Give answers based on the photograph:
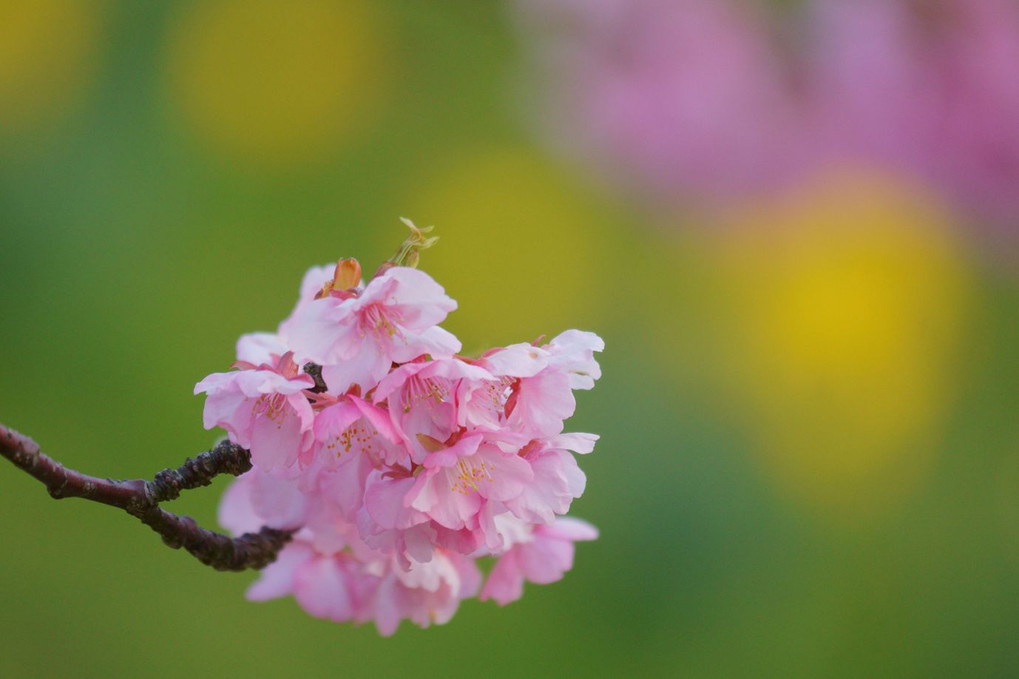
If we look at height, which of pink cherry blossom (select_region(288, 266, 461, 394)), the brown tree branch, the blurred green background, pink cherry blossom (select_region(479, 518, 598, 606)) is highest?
the blurred green background

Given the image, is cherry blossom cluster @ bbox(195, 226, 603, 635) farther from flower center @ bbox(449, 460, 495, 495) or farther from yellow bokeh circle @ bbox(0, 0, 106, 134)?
yellow bokeh circle @ bbox(0, 0, 106, 134)

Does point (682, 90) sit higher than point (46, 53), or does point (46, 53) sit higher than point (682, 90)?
point (682, 90)

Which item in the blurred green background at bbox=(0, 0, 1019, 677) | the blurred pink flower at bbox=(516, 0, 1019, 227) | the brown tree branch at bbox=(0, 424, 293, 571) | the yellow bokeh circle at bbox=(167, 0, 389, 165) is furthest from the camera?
the yellow bokeh circle at bbox=(167, 0, 389, 165)

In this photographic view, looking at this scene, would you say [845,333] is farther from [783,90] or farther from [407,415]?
[407,415]

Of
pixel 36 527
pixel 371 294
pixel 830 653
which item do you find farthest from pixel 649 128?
pixel 371 294

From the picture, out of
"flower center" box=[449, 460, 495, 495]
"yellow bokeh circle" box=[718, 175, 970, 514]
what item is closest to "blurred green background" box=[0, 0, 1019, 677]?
"yellow bokeh circle" box=[718, 175, 970, 514]

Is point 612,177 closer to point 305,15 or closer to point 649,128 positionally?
point 649,128

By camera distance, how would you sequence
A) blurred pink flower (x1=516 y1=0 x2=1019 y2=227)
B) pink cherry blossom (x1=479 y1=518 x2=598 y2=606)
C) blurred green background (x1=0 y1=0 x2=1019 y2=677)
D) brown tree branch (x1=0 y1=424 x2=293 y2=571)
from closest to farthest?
1. brown tree branch (x1=0 y1=424 x2=293 y2=571)
2. pink cherry blossom (x1=479 y1=518 x2=598 y2=606)
3. blurred green background (x1=0 y1=0 x2=1019 y2=677)
4. blurred pink flower (x1=516 y1=0 x2=1019 y2=227)

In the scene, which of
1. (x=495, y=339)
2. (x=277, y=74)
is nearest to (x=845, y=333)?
(x=495, y=339)
